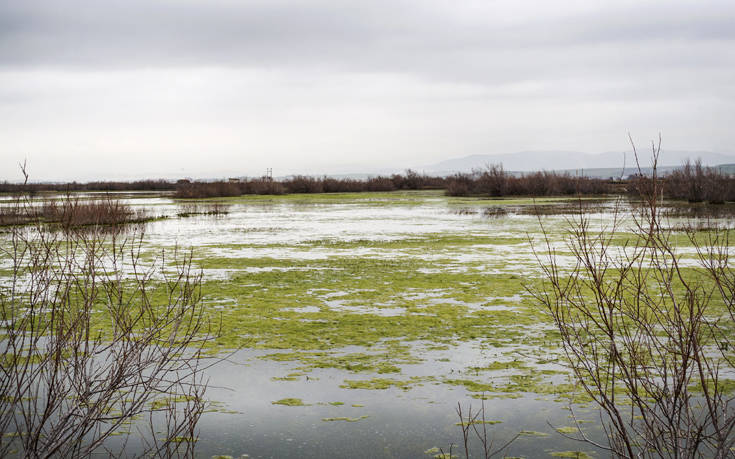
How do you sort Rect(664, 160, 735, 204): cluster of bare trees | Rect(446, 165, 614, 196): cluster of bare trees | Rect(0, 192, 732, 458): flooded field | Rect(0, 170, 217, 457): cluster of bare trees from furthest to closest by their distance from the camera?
Rect(446, 165, 614, 196): cluster of bare trees < Rect(664, 160, 735, 204): cluster of bare trees < Rect(0, 192, 732, 458): flooded field < Rect(0, 170, 217, 457): cluster of bare trees

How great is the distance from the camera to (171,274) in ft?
41.9

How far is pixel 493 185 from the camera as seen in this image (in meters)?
54.8

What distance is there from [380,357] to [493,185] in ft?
161

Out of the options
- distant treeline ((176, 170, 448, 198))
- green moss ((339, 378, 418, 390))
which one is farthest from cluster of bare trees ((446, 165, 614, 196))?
green moss ((339, 378, 418, 390))

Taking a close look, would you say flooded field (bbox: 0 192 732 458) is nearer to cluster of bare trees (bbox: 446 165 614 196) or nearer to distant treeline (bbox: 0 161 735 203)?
distant treeline (bbox: 0 161 735 203)

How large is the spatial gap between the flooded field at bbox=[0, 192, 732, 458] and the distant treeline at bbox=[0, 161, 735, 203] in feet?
79.7

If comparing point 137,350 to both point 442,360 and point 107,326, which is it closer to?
point 442,360

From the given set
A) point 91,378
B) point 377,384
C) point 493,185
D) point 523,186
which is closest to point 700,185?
point 523,186

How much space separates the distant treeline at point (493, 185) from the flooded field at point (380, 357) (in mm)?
24280

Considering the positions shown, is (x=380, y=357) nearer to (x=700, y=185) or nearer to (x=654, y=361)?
(x=654, y=361)

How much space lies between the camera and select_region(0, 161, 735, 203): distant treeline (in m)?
39.8

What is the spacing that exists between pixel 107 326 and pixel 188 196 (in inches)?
1881

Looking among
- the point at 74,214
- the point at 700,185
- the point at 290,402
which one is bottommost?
the point at 290,402

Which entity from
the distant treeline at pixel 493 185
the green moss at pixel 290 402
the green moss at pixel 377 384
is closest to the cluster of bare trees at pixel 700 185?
the distant treeline at pixel 493 185
